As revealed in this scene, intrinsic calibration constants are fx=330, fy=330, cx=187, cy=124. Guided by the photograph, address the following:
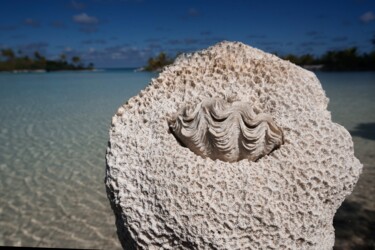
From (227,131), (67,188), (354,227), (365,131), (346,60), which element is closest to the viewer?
(227,131)

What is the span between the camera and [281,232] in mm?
1733

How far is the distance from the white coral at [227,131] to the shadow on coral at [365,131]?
5.69 m

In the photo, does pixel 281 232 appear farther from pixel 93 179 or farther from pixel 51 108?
pixel 51 108

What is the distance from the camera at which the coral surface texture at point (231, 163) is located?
5.55 ft

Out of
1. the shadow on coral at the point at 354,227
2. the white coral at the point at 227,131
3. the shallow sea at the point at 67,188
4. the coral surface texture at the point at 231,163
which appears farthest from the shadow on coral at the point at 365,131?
the white coral at the point at 227,131

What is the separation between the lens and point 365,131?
7020 mm

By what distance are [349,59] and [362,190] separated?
33.9 m

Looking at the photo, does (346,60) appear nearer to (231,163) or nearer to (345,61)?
(345,61)

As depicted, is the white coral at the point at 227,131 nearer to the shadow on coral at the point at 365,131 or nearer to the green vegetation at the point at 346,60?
the shadow on coral at the point at 365,131

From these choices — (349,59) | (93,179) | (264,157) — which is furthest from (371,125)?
(349,59)

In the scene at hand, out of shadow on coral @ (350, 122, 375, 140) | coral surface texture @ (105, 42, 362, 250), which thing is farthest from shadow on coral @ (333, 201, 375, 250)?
shadow on coral @ (350, 122, 375, 140)

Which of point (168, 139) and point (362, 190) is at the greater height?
point (168, 139)

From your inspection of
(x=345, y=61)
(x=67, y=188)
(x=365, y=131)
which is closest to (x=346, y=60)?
(x=345, y=61)

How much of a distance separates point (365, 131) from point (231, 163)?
633cm
